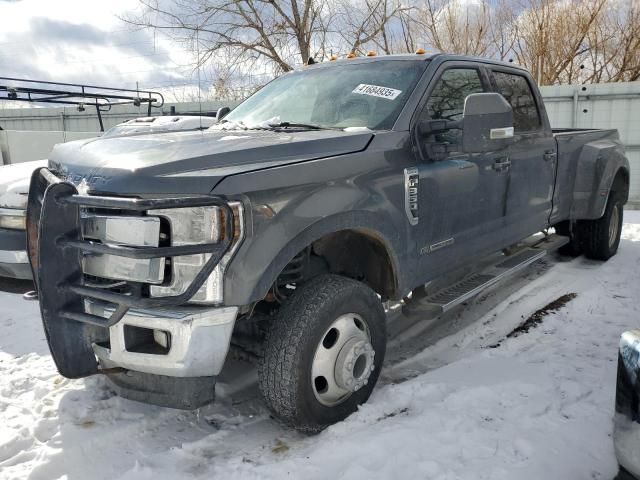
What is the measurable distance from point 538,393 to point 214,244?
190 cm

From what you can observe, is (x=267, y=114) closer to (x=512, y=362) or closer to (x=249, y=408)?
(x=249, y=408)

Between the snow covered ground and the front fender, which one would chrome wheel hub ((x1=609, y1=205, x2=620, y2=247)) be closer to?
the snow covered ground

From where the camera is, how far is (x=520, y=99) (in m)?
4.46

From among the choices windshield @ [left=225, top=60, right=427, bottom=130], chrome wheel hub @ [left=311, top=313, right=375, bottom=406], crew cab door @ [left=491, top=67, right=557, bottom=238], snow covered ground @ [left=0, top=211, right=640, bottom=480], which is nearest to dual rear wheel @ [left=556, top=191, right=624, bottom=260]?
crew cab door @ [left=491, top=67, right=557, bottom=238]

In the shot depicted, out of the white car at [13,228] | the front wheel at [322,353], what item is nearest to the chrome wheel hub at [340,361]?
the front wheel at [322,353]

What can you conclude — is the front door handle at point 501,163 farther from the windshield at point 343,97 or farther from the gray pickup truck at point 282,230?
the windshield at point 343,97

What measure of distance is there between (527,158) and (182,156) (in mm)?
2876

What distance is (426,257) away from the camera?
316cm

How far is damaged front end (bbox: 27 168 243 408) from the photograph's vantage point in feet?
7.03

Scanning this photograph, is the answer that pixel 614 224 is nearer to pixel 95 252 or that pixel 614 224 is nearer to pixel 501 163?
pixel 501 163

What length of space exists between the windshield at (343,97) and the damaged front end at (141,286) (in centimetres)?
128

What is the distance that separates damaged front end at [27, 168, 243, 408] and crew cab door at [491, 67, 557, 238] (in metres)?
2.57

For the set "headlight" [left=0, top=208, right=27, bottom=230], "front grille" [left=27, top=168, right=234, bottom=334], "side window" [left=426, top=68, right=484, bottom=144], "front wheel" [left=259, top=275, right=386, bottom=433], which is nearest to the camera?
"front grille" [left=27, top=168, right=234, bottom=334]

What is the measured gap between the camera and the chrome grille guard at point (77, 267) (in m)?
2.11
